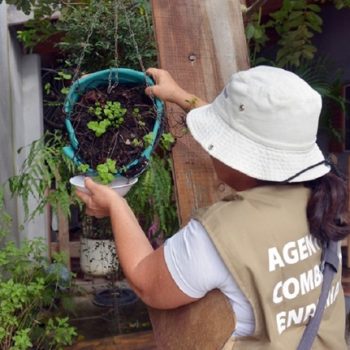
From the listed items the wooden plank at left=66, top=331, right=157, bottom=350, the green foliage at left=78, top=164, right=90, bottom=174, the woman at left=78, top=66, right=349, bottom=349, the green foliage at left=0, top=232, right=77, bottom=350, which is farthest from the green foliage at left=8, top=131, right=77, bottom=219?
the woman at left=78, top=66, right=349, bottom=349

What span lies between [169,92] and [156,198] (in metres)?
1.07

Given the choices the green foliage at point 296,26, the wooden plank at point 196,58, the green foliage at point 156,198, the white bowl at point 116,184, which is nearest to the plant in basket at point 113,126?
the white bowl at point 116,184

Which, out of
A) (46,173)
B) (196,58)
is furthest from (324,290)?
(46,173)

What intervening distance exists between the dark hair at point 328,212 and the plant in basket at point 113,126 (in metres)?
0.54

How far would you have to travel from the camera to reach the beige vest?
1.21 metres

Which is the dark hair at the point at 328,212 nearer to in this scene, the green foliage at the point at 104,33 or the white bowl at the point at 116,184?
the white bowl at the point at 116,184

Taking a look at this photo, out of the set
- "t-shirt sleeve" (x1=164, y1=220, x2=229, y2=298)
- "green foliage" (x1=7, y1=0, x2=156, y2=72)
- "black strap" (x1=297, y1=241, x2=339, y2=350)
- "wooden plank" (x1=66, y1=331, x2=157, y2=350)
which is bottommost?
"wooden plank" (x1=66, y1=331, x2=157, y2=350)

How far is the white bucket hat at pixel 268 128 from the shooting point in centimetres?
125

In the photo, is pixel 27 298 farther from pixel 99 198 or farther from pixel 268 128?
pixel 268 128

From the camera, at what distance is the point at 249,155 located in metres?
1.28

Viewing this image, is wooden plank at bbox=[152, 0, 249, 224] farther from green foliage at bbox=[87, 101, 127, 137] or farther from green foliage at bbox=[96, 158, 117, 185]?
green foliage at bbox=[96, 158, 117, 185]

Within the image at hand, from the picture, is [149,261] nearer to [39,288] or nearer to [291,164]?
[291,164]

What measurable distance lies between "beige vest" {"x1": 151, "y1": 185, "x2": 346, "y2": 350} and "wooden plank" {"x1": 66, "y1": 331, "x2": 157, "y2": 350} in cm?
275

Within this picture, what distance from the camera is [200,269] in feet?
3.95
